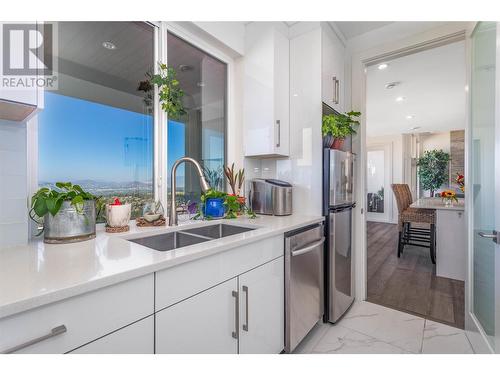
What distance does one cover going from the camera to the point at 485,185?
1466 mm

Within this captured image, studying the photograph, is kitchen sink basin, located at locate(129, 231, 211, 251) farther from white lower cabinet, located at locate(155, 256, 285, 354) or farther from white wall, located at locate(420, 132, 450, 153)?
white wall, located at locate(420, 132, 450, 153)

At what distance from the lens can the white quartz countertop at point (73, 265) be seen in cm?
59

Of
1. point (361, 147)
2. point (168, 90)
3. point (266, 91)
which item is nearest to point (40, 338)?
point (168, 90)

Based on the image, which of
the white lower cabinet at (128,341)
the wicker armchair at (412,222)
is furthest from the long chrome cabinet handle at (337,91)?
the wicker armchair at (412,222)

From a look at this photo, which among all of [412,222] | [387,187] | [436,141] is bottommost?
[412,222]

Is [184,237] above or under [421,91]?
under

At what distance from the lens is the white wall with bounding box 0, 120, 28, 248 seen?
3.27ft

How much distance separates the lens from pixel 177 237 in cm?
150

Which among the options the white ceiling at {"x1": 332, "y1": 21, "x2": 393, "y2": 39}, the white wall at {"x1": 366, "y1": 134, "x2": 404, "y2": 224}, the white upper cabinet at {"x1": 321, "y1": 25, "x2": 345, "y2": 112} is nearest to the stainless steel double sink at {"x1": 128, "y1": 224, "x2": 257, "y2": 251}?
the white upper cabinet at {"x1": 321, "y1": 25, "x2": 345, "y2": 112}

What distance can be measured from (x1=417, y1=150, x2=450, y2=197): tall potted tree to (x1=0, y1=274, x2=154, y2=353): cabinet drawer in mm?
7877

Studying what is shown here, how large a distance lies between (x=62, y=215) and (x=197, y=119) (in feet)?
4.04

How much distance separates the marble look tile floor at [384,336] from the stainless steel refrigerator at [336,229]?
0.44 ft

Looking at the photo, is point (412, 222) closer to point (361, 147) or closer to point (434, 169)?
point (361, 147)
